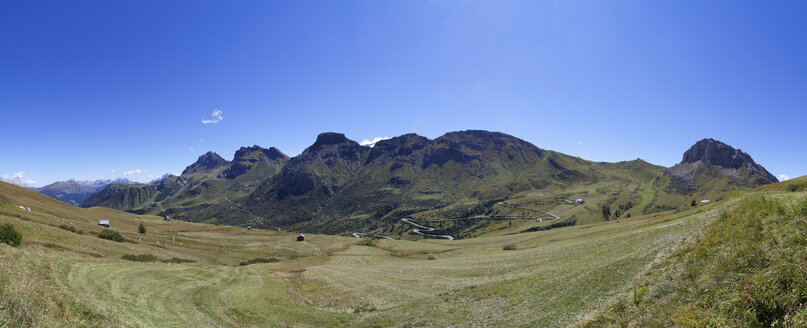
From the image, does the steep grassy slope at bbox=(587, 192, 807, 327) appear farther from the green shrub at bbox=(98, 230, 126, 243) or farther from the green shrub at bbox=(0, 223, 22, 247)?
the green shrub at bbox=(98, 230, 126, 243)

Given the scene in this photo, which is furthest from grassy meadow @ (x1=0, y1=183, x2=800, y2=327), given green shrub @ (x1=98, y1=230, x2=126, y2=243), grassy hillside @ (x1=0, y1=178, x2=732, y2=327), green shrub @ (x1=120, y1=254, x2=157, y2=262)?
green shrub @ (x1=98, y1=230, x2=126, y2=243)

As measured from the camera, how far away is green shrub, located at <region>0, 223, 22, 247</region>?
3085 cm

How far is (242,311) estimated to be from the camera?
3123 centimetres

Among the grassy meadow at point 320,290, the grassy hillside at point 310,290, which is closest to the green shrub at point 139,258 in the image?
the grassy meadow at point 320,290

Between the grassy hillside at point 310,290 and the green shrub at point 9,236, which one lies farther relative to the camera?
the green shrub at point 9,236

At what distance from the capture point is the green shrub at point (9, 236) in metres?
30.9

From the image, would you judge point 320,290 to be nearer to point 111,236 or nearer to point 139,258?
point 139,258

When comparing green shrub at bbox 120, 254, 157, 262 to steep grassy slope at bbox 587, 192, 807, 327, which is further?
green shrub at bbox 120, 254, 157, 262

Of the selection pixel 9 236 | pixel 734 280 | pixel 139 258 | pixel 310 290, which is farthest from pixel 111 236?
pixel 734 280

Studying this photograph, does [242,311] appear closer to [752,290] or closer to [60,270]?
[60,270]

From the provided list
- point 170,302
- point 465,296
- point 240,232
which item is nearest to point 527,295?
point 465,296

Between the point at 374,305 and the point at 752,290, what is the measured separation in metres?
29.5

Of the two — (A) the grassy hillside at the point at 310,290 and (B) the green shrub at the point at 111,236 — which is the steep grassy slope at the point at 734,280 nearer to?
(A) the grassy hillside at the point at 310,290

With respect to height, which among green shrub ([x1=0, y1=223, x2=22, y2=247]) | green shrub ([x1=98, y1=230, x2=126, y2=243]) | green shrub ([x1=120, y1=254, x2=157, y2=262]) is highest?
green shrub ([x1=0, y1=223, x2=22, y2=247])
